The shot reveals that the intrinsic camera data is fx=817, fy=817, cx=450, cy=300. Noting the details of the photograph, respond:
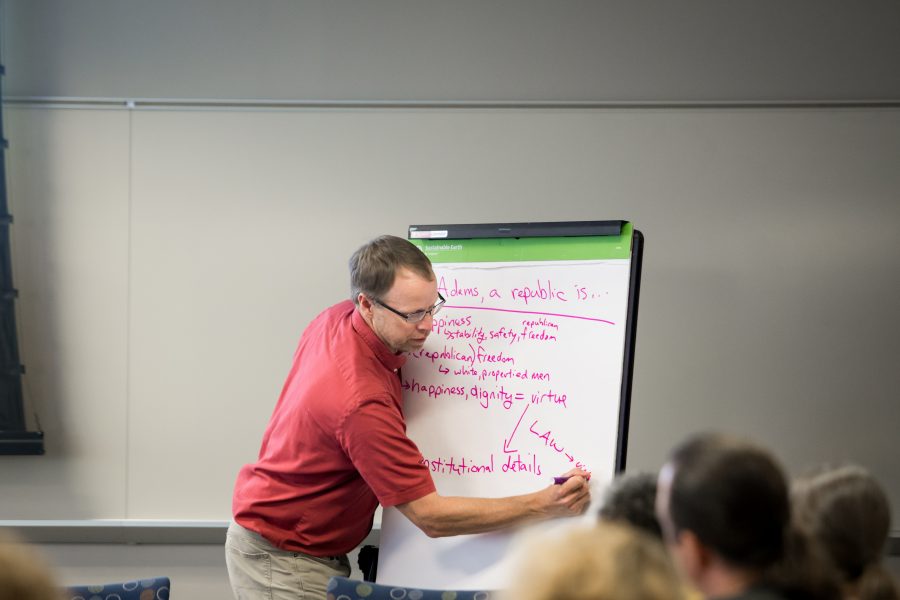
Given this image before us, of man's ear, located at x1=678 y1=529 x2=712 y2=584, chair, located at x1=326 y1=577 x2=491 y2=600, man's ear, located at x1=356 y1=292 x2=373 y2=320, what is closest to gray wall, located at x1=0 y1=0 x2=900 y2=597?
man's ear, located at x1=356 y1=292 x2=373 y2=320

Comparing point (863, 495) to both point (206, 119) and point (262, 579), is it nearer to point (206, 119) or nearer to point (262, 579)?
point (262, 579)

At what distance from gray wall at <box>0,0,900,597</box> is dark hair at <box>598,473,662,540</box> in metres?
1.95

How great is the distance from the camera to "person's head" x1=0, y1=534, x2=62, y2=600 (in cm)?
86

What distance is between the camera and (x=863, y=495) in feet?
4.27

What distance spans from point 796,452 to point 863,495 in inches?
87.1

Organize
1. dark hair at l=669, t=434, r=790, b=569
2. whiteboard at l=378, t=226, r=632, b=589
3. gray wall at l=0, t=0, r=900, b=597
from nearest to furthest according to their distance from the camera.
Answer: dark hair at l=669, t=434, r=790, b=569, whiteboard at l=378, t=226, r=632, b=589, gray wall at l=0, t=0, r=900, b=597

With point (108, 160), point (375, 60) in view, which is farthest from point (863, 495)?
point (108, 160)

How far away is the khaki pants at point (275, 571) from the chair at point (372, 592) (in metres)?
0.27

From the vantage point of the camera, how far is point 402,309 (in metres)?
2.05

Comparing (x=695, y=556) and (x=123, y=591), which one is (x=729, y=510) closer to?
(x=695, y=556)

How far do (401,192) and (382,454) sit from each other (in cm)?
165

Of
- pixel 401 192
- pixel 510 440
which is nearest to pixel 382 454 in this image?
pixel 510 440

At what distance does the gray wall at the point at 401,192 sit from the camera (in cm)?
334

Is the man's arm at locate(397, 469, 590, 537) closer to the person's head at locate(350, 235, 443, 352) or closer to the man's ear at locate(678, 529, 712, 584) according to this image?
the person's head at locate(350, 235, 443, 352)
